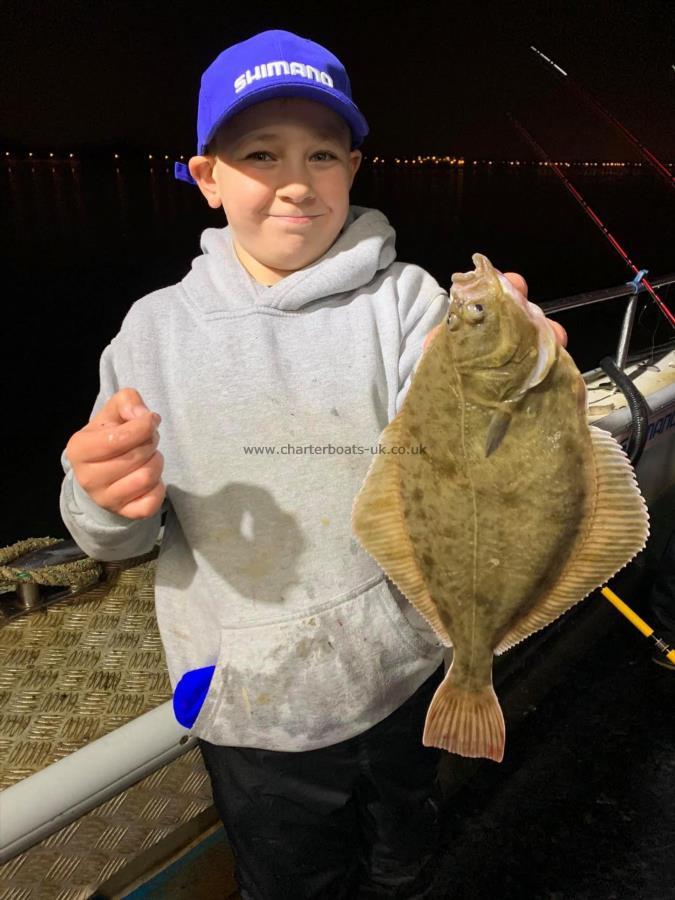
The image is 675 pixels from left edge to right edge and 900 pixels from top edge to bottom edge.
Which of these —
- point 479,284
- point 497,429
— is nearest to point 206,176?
point 479,284

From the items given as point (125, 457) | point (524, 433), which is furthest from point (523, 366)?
point (125, 457)

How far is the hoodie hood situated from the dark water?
3.54 metres

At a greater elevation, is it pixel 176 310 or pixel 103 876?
pixel 176 310

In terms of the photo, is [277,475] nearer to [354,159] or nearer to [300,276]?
[300,276]

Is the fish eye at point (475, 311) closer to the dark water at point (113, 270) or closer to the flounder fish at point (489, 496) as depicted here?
the flounder fish at point (489, 496)

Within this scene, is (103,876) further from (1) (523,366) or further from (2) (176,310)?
(1) (523,366)

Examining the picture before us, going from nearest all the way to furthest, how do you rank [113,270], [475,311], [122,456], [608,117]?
[122,456], [475,311], [608,117], [113,270]

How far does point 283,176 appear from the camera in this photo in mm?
1440

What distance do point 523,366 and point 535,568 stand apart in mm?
501

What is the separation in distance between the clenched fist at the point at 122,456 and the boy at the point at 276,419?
214 millimetres

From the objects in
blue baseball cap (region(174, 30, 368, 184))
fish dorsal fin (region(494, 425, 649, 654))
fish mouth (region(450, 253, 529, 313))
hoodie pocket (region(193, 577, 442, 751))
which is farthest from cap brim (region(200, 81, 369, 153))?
hoodie pocket (region(193, 577, 442, 751))

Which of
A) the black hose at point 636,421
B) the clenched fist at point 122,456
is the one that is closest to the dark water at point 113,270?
the black hose at point 636,421

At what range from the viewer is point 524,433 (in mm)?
1346

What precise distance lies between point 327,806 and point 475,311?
141 cm
